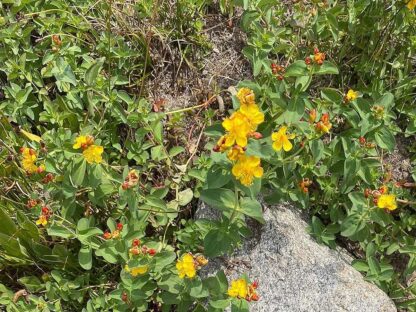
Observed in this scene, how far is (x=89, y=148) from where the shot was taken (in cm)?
227

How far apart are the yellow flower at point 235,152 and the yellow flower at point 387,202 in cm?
92

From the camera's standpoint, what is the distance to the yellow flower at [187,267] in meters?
2.25

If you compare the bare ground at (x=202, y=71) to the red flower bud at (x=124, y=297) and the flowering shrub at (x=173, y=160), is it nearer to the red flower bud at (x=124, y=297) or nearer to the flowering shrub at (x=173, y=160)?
the flowering shrub at (x=173, y=160)

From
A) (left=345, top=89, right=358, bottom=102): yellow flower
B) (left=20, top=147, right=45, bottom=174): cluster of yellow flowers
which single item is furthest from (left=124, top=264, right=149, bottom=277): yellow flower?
(left=345, top=89, right=358, bottom=102): yellow flower

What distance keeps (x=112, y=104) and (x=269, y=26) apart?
100cm

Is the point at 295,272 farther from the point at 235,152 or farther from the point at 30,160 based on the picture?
the point at 30,160

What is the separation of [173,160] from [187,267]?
3.25 ft

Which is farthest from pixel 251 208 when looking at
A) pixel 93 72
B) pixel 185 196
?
pixel 93 72

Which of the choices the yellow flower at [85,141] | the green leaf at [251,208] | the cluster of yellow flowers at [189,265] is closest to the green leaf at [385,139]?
the green leaf at [251,208]

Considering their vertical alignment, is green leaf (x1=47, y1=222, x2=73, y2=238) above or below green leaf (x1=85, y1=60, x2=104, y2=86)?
below

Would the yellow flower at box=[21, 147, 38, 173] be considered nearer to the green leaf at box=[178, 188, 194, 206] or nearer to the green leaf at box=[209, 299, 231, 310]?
the green leaf at box=[178, 188, 194, 206]

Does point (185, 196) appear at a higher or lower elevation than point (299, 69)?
lower

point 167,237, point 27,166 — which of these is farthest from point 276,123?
point 27,166

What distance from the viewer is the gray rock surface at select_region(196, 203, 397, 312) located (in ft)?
8.75
